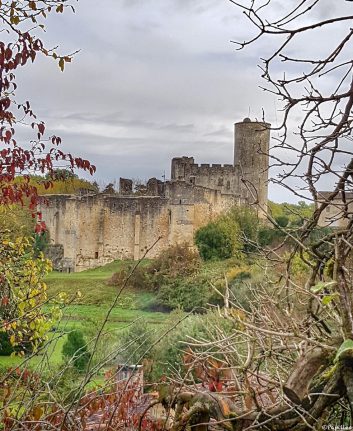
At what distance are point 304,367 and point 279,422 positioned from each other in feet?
0.51

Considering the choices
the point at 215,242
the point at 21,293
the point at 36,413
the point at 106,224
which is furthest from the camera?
the point at 106,224

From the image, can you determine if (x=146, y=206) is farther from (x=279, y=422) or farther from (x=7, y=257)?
(x=279, y=422)

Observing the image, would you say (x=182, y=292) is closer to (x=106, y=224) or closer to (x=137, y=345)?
(x=106, y=224)

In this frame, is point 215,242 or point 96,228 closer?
point 215,242

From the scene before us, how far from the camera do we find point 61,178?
4.99 m

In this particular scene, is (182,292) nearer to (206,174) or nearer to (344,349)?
(206,174)

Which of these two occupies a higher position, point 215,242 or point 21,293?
point 21,293

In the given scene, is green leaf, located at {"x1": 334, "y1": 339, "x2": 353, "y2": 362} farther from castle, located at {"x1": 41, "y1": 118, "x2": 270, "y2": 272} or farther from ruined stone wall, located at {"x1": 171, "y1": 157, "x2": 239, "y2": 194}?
ruined stone wall, located at {"x1": 171, "y1": 157, "x2": 239, "y2": 194}

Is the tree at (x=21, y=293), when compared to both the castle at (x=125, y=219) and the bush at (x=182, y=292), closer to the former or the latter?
the bush at (x=182, y=292)

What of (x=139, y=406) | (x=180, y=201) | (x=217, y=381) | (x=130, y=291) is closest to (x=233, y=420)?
(x=217, y=381)

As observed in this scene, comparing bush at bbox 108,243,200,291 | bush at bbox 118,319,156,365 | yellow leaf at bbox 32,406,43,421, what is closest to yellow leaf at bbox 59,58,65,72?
bush at bbox 118,319,156,365

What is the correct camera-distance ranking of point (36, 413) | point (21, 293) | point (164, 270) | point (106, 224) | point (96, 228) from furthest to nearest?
point (106, 224), point (96, 228), point (164, 270), point (21, 293), point (36, 413)

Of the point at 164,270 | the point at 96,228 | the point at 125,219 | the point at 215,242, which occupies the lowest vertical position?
the point at 164,270

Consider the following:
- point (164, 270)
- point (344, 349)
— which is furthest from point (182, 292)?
point (344, 349)
